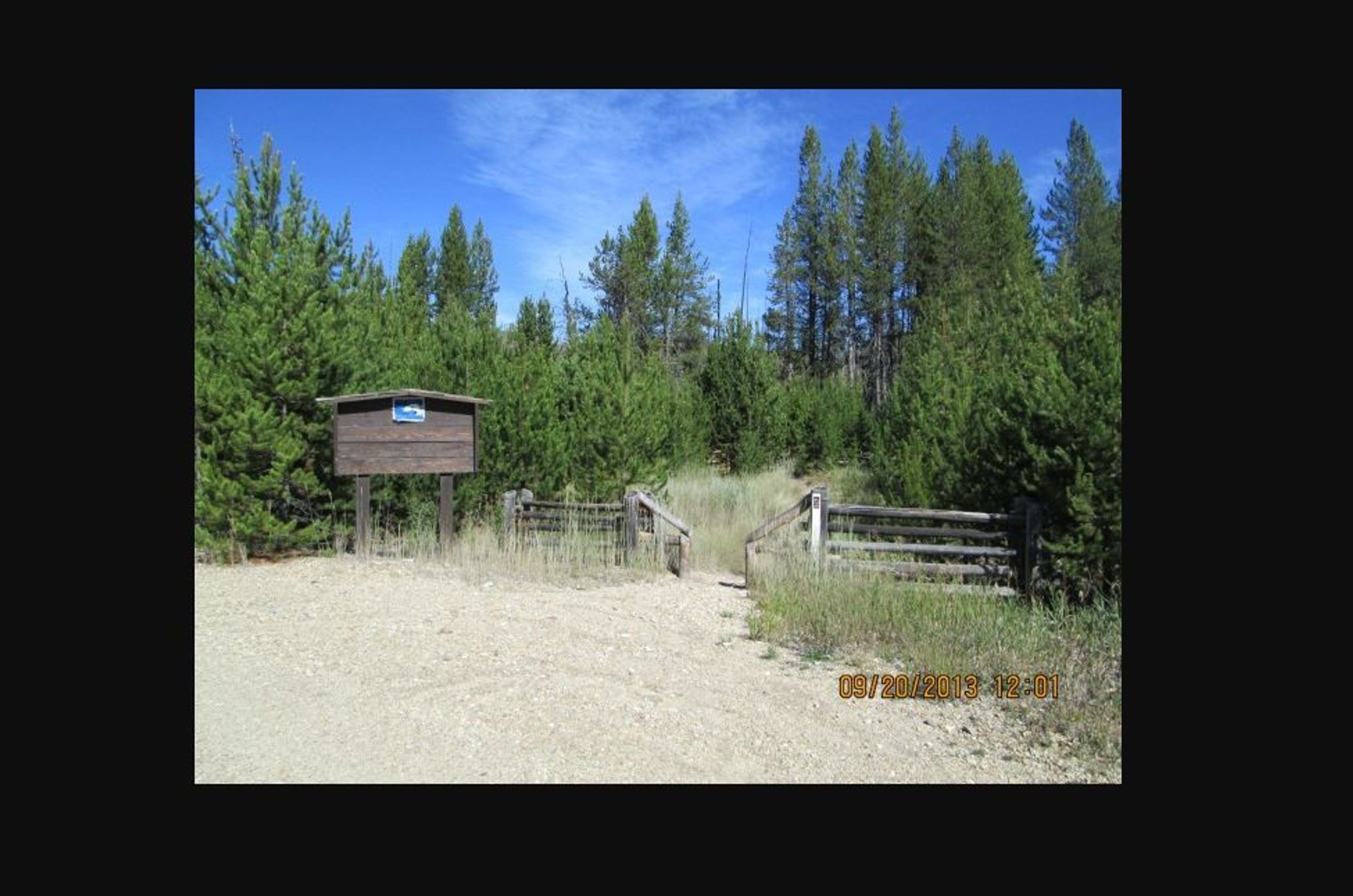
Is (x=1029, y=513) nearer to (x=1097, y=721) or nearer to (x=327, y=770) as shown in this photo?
(x=1097, y=721)

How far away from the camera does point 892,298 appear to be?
4484 centimetres

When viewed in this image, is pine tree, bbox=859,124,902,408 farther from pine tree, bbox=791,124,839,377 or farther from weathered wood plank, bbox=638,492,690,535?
weathered wood plank, bbox=638,492,690,535

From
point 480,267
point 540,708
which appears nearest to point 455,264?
point 480,267

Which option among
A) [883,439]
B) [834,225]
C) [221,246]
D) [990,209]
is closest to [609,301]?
[834,225]

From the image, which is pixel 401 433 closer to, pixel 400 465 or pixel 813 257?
pixel 400 465

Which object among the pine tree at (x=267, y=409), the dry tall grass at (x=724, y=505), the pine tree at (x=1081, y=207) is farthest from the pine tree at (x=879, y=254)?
the pine tree at (x=267, y=409)

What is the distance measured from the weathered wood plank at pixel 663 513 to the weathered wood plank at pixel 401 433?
2.53 metres

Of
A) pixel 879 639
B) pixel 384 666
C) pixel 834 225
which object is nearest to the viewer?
pixel 384 666

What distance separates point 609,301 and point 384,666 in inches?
1383

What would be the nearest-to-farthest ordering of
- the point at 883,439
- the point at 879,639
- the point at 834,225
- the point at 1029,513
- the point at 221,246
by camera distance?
the point at 879,639, the point at 1029,513, the point at 221,246, the point at 883,439, the point at 834,225

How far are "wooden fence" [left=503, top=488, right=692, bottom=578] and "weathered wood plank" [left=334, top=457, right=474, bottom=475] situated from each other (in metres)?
1.24

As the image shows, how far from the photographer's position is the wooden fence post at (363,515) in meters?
9.80

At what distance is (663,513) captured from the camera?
10461 millimetres

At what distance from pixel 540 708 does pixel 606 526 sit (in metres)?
6.70
